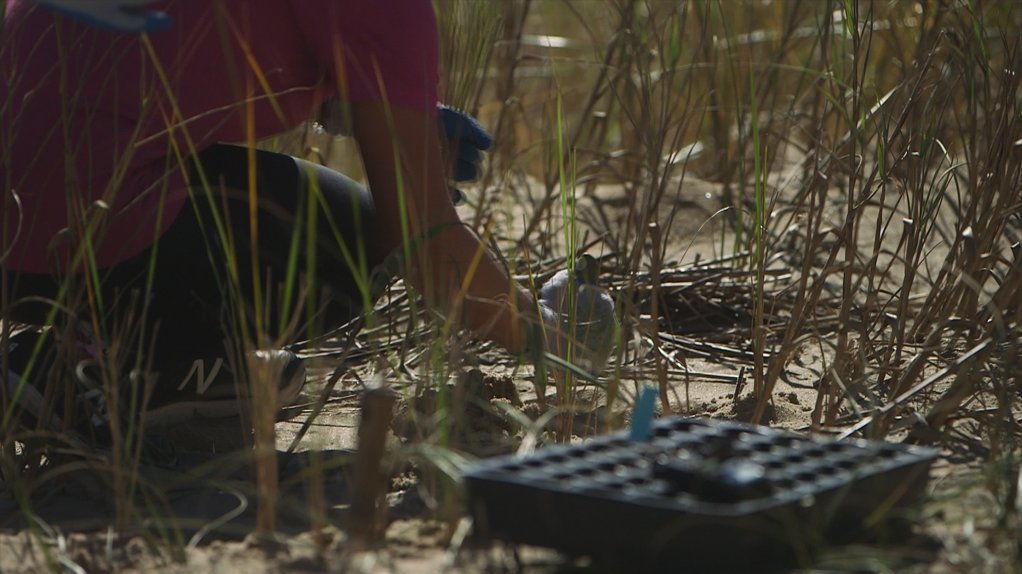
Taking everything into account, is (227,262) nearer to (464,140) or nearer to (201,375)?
(201,375)

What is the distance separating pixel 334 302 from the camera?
1977 millimetres

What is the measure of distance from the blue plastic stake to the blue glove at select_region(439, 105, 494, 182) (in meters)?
0.76

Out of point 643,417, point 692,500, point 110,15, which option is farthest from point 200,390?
point 692,500

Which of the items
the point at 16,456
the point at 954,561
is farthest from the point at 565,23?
the point at 954,561

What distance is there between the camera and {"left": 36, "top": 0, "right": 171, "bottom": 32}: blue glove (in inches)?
52.3

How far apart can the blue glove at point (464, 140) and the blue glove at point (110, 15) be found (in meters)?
0.61

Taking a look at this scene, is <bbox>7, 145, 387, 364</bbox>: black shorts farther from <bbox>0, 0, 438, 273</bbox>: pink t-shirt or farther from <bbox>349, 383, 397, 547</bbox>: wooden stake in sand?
<bbox>349, 383, 397, 547</bbox>: wooden stake in sand

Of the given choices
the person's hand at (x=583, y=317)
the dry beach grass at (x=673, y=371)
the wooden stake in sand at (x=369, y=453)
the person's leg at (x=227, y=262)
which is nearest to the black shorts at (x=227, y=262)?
the person's leg at (x=227, y=262)

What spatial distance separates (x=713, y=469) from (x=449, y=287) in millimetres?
729

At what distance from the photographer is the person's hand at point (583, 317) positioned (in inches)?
70.9

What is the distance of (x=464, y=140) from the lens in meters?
2.03

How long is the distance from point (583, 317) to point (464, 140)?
1.03ft

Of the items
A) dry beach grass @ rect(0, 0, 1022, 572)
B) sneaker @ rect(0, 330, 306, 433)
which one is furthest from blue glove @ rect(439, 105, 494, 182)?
sneaker @ rect(0, 330, 306, 433)

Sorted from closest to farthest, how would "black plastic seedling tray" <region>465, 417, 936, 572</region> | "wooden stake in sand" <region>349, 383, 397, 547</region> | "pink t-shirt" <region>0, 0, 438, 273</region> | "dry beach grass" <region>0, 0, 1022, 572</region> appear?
"black plastic seedling tray" <region>465, 417, 936, 572</region> → "wooden stake in sand" <region>349, 383, 397, 547</region> → "dry beach grass" <region>0, 0, 1022, 572</region> → "pink t-shirt" <region>0, 0, 438, 273</region>
